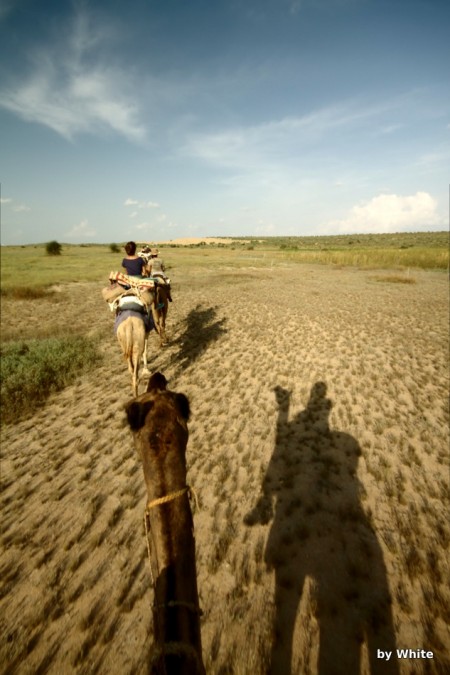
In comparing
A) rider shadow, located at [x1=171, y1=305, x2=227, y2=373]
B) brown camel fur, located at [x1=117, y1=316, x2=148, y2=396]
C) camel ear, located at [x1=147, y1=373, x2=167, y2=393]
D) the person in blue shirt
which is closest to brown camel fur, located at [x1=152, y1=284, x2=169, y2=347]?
rider shadow, located at [x1=171, y1=305, x2=227, y2=373]

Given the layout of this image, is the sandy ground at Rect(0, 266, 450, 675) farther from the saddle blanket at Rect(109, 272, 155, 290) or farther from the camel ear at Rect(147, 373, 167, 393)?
the camel ear at Rect(147, 373, 167, 393)

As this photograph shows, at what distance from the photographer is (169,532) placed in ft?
4.63

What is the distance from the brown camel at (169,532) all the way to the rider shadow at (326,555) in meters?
2.62

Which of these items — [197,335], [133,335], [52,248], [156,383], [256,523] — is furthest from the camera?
[52,248]

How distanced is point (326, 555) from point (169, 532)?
3380 millimetres

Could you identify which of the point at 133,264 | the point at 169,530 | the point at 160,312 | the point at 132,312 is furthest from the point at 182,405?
the point at 160,312

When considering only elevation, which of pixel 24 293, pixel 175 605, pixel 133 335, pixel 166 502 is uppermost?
pixel 24 293

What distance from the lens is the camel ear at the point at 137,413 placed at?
1669mm

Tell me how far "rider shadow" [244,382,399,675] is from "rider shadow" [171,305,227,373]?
17.3 ft

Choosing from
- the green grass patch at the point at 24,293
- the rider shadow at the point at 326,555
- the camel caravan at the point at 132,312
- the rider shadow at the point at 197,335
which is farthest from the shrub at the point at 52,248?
the rider shadow at the point at 326,555

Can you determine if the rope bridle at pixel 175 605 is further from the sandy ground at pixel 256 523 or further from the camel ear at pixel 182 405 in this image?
the sandy ground at pixel 256 523

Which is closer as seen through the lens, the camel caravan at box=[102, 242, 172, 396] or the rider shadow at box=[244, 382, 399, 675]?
the rider shadow at box=[244, 382, 399, 675]

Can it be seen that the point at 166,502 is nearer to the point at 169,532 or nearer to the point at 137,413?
the point at 169,532

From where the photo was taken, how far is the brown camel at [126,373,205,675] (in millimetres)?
1126
